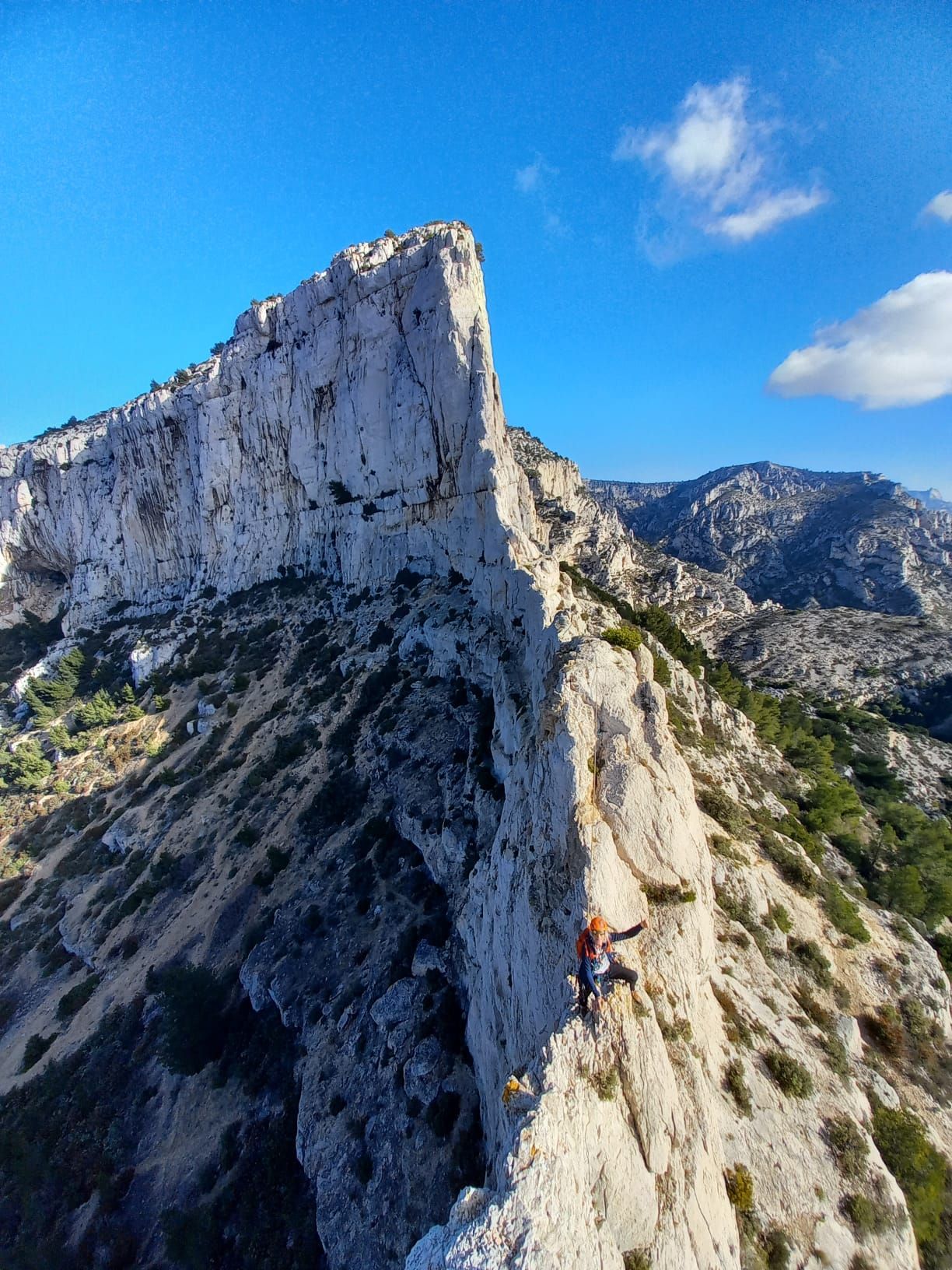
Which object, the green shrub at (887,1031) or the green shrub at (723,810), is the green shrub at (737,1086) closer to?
the green shrub at (887,1031)

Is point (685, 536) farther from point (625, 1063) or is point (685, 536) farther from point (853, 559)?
point (625, 1063)

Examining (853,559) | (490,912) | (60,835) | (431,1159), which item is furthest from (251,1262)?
(853,559)

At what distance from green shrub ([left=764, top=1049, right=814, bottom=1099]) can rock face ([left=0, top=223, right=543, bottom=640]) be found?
80.4 feet

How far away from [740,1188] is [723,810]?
13182mm

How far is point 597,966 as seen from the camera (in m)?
9.66

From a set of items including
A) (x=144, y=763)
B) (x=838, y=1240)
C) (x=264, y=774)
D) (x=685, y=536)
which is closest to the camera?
(x=838, y=1240)

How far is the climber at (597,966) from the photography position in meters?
9.50

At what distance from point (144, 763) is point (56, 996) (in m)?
16.6

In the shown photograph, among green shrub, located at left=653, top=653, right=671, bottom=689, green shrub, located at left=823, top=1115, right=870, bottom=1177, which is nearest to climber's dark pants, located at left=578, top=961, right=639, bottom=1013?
green shrub, located at left=823, top=1115, right=870, bottom=1177

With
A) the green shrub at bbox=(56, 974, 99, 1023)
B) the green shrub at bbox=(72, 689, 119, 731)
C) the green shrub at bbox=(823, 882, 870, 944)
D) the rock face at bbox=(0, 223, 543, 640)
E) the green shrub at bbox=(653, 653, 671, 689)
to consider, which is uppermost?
the rock face at bbox=(0, 223, 543, 640)

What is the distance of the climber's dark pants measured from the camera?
9500 mm

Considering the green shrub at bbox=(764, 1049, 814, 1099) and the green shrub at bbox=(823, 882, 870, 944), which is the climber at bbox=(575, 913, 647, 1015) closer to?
the green shrub at bbox=(764, 1049, 814, 1099)

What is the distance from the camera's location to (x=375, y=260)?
46.0 m

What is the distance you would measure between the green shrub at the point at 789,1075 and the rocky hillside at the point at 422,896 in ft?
0.60
